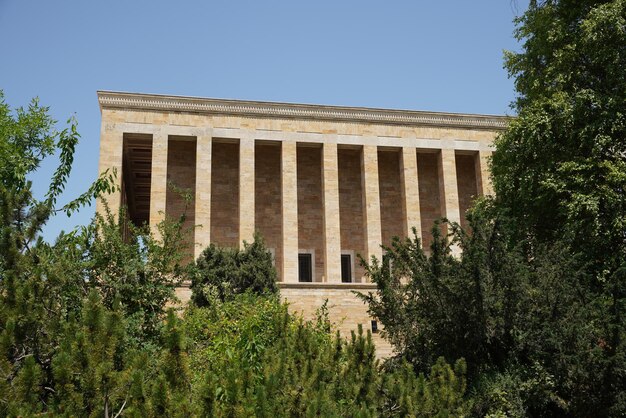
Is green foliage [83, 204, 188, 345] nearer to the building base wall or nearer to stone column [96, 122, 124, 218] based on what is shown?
the building base wall

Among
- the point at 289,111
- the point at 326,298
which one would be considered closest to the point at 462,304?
the point at 326,298

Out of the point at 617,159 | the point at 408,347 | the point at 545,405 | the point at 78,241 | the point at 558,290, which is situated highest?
the point at 617,159

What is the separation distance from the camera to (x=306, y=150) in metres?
28.3

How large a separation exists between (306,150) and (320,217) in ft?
9.62

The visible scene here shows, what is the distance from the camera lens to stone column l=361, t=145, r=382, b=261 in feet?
81.6

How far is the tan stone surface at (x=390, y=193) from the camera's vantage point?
2800 cm

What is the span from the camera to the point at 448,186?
1032 inches

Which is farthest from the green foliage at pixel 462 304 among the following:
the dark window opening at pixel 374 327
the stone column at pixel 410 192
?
the stone column at pixel 410 192

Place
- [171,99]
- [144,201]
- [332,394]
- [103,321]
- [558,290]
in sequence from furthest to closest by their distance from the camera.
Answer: [144,201] < [171,99] < [558,290] < [332,394] < [103,321]

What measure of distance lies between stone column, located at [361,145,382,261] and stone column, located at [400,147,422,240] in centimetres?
107

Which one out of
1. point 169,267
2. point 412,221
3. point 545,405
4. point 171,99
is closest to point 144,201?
point 171,99

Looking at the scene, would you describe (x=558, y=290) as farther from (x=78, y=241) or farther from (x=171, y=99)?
(x=171, y=99)

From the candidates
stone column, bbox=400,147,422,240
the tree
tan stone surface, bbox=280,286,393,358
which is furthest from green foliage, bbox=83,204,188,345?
stone column, bbox=400,147,422,240

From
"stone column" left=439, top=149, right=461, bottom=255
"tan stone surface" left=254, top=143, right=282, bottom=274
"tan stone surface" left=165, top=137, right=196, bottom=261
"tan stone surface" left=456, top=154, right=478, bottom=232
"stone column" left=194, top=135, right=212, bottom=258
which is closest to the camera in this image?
"stone column" left=194, top=135, right=212, bottom=258
